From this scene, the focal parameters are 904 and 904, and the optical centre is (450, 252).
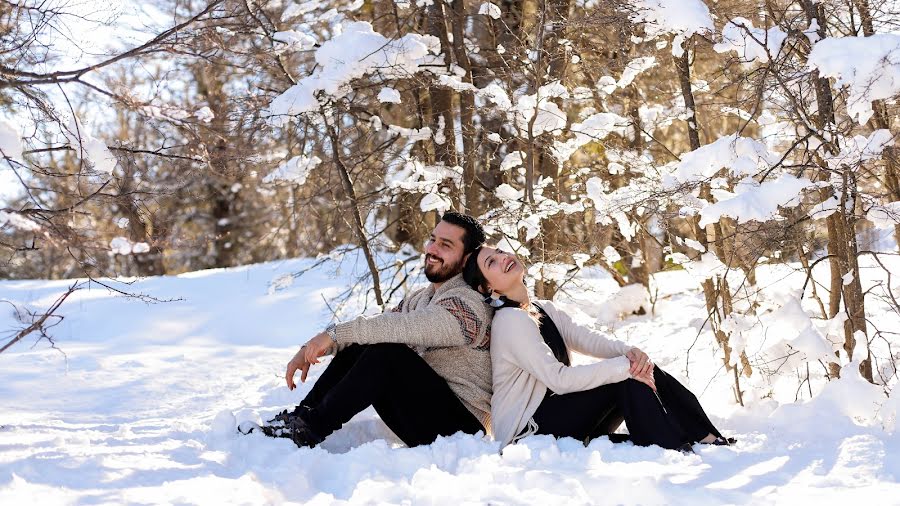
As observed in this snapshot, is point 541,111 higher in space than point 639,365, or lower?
higher

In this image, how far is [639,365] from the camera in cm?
371

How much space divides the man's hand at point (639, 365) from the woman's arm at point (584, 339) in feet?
1.13

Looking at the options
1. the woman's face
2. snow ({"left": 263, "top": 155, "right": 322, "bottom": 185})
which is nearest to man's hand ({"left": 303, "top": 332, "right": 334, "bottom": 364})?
the woman's face

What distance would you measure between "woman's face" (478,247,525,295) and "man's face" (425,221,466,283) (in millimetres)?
186

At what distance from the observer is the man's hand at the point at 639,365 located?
3711 mm

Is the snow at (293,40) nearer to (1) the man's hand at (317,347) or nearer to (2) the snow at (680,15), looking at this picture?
(2) the snow at (680,15)

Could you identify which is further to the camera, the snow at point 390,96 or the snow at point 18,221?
the snow at point 390,96

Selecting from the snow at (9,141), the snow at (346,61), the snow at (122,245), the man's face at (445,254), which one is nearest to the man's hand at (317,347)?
the man's face at (445,254)

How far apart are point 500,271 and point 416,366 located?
1.86ft

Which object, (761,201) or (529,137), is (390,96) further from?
(761,201)

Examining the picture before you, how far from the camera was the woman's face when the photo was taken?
408cm

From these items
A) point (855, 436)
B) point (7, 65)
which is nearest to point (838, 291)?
point (855, 436)

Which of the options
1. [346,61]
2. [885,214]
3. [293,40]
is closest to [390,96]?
[346,61]

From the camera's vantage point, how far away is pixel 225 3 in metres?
4.56
